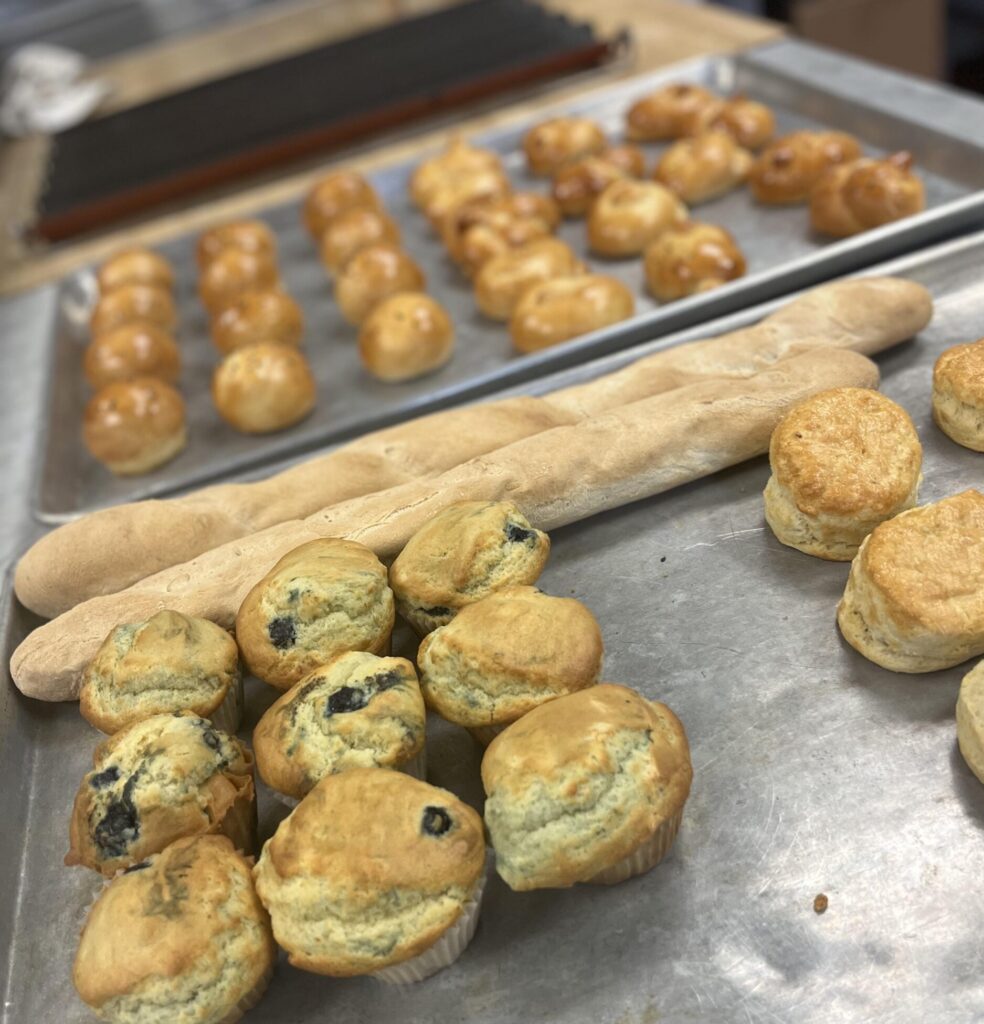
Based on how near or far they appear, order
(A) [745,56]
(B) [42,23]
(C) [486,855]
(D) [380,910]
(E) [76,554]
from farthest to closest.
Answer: (B) [42,23], (A) [745,56], (E) [76,554], (C) [486,855], (D) [380,910]

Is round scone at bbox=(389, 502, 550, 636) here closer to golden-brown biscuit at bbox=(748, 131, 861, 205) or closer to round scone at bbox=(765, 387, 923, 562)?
round scone at bbox=(765, 387, 923, 562)

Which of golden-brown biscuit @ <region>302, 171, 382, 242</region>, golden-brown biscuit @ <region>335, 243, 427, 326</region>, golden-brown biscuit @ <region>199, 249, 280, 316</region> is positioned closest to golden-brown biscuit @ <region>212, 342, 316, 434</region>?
golden-brown biscuit @ <region>335, 243, 427, 326</region>

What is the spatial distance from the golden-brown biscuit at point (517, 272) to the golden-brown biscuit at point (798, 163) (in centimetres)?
67

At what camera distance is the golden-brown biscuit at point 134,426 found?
292 centimetres

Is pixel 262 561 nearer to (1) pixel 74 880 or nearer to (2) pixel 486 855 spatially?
(1) pixel 74 880

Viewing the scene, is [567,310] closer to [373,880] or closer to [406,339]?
[406,339]

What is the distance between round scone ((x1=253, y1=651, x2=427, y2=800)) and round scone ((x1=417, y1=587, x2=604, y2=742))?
0.05 m

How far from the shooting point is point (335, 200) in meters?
3.86

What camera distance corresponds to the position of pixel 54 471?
299 cm

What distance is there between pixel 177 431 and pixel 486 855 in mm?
1905

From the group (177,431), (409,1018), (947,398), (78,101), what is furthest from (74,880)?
(78,101)

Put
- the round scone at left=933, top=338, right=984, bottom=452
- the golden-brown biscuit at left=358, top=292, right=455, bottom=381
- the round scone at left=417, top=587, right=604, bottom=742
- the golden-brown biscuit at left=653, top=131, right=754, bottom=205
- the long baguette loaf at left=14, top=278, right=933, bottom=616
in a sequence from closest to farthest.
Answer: the round scone at left=417, top=587, right=604, bottom=742
the round scone at left=933, top=338, right=984, bottom=452
the long baguette loaf at left=14, top=278, right=933, bottom=616
the golden-brown biscuit at left=358, top=292, right=455, bottom=381
the golden-brown biscuit at left=653, top=131, right=754, bottom=205

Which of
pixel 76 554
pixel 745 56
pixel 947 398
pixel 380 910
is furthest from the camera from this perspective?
pixel 745 56

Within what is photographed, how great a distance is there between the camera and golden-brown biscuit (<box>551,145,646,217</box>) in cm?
358
